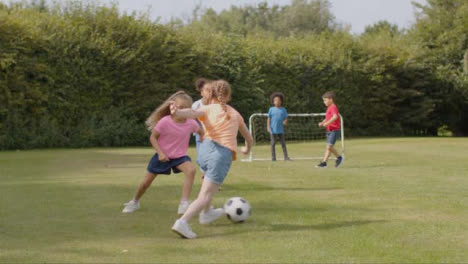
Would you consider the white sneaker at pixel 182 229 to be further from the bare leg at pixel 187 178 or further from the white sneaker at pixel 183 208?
the bare leg at pixel 187 178

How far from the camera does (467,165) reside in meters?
14.6

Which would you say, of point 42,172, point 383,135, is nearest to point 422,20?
point 383,135

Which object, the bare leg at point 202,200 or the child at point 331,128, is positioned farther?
the child at point 331,128

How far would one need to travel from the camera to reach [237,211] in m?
7.22

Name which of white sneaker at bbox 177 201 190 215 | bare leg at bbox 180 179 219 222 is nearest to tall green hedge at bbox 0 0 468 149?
white sneaker at bbox 177 201 190 215

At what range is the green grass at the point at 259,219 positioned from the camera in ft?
18.9

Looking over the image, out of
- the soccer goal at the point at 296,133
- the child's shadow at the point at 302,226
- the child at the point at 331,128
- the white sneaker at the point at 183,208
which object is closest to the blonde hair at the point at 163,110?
the white sneaker at the point at 183,208

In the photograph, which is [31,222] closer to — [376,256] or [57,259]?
[57,259]

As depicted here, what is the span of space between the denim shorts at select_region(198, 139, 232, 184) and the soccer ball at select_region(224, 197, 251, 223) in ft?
1.73

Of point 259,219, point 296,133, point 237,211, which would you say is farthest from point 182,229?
point 296,133

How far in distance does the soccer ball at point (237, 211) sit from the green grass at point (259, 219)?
10cm

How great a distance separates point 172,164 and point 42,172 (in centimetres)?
625

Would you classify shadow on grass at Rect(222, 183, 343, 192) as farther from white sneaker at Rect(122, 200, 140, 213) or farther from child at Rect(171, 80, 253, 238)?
child at Rect(171, 80, 253, 238)

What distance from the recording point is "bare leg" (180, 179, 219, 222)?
658cm
